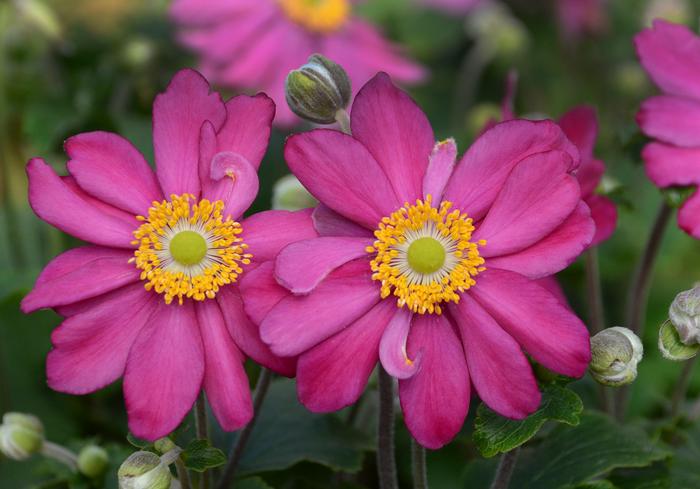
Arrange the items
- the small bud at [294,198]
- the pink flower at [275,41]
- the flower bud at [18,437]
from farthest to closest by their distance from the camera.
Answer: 1. the pink flower at [275,41]
2. the small bud at [294,198]
3. the flower bud at [18,437]

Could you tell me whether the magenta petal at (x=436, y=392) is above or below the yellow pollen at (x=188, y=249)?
below

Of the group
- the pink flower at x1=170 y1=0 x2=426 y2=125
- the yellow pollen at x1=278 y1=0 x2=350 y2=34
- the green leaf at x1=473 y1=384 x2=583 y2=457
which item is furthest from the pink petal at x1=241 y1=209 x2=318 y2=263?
the yellow pollen at x1=278 y1=0 x2=350 y2=34

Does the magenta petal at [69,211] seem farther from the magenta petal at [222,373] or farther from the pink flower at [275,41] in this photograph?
the pink flower at [275,41]

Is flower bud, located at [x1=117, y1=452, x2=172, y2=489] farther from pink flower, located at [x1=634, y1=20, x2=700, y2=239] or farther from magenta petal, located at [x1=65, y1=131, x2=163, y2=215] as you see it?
pink flower, located at [x1=634, y1=20, x2=700, y2=239]

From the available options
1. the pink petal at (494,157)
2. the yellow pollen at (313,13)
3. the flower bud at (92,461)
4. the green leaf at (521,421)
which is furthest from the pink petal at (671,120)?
the yellow pollen at (313,13)

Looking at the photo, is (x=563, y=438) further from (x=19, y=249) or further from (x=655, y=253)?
(x=19, y=249)

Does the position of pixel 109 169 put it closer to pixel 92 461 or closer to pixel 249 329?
pixel 249 329
